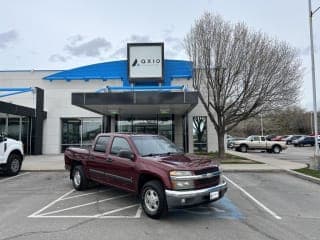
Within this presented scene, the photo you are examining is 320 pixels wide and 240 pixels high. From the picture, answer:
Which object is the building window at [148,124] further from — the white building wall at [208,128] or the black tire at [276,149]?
the black tire at [276,149]

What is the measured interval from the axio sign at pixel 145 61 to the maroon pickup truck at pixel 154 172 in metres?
15.5

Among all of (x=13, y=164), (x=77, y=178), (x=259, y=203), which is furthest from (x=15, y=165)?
(x=259, y=203)

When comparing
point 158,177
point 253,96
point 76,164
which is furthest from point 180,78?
point 158,177

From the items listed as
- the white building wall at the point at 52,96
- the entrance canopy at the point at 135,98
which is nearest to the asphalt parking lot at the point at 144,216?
the entrance canopy at the point at 135,98

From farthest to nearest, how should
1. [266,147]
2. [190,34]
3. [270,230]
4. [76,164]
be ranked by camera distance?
[266,147] → [190,34] → [76,164] → [270,230]

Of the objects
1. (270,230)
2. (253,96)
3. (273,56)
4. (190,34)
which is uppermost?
(190,34)

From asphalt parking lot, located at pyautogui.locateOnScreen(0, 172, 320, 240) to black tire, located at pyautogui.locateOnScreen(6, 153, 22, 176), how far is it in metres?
2.80

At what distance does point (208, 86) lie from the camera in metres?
19.6

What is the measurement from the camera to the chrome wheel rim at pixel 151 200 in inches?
254

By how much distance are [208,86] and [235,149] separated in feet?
53.5

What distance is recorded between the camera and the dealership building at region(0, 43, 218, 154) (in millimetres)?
24750

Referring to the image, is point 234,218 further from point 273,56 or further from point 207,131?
point 207,131

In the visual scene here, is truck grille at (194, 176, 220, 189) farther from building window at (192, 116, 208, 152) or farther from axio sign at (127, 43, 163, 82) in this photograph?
building window at (192, 116, 208, 152)

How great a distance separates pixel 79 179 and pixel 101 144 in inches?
65.4
